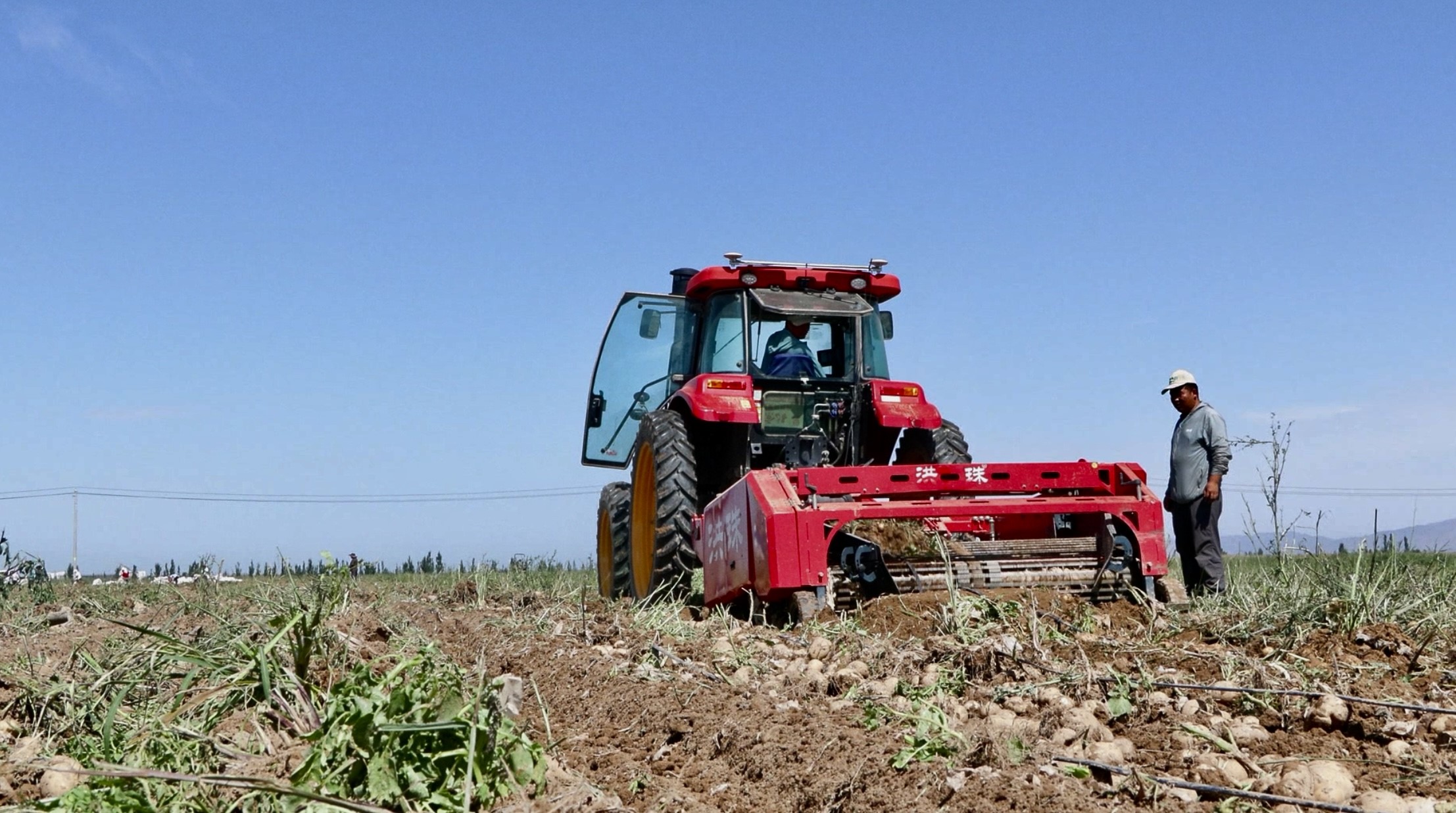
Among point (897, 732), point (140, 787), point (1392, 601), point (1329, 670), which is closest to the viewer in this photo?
point (140, 787)

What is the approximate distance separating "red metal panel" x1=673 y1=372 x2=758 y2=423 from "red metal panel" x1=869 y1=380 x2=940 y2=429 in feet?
2.47

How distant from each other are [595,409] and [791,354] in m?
1.86

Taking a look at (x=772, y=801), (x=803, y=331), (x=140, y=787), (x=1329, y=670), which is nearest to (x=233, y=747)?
(x=140, y=787)

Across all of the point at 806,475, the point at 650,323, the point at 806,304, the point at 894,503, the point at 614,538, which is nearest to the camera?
the point at 806,475

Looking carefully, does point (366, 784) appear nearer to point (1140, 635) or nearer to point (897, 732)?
point (897, 732)

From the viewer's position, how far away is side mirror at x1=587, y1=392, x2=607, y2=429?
9055 mm

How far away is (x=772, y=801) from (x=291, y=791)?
1196mm

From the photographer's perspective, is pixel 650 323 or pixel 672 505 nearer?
pixel 672 505

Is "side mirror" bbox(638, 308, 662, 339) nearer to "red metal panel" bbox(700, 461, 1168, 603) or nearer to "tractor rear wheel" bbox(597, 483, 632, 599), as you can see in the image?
"tractor rear wheel" bbox(597, 483, 632, 599)

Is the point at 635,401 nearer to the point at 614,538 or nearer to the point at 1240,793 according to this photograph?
the point at 614,538

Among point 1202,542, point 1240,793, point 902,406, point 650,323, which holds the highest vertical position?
point 650,323

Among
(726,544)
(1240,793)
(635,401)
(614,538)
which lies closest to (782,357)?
(635,401)

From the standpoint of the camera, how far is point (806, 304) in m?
7.78

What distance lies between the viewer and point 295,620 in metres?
3.25
